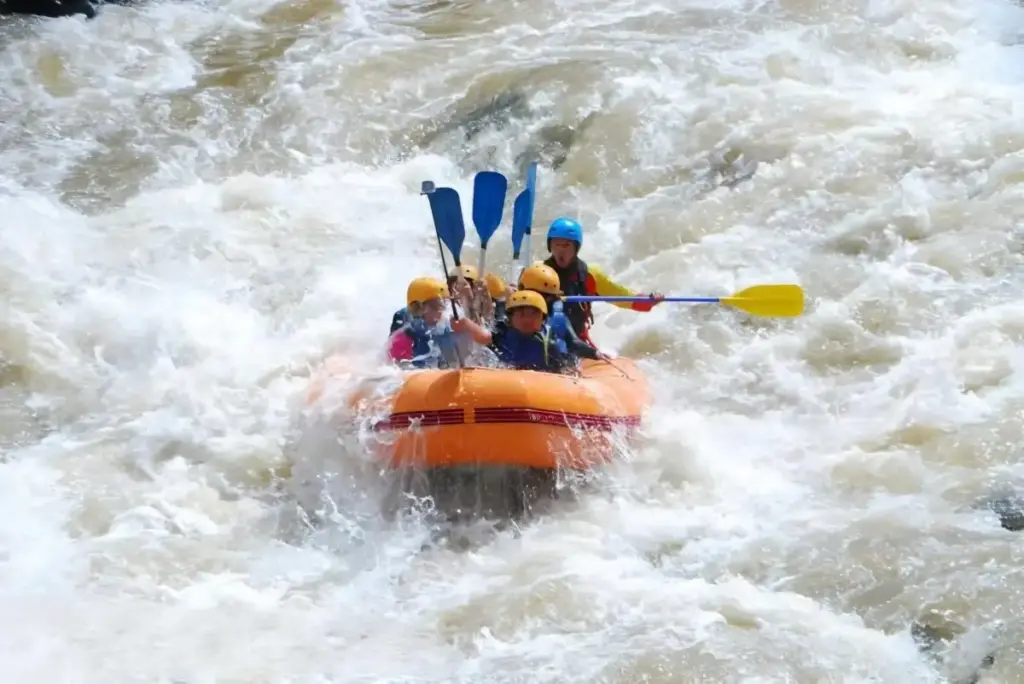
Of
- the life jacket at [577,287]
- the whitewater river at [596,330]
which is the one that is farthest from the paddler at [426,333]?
the life jacket at [577,287]

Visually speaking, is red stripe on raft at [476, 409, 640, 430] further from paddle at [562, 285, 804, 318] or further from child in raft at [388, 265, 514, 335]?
paddle at [562, 285, 804, 318]

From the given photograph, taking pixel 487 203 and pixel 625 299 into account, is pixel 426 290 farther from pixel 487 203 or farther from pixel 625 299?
pixel 625 299

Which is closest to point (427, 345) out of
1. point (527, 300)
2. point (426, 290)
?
point (426, 290)

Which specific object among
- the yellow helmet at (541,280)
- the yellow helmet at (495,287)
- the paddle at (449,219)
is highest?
the paddle at (449,219)

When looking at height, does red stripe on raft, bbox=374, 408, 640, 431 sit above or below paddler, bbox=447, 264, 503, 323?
below

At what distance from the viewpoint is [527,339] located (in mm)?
5062

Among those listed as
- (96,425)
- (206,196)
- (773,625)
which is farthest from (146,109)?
(773,625)

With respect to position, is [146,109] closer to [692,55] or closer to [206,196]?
[206,196]

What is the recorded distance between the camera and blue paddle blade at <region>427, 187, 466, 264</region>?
475cm

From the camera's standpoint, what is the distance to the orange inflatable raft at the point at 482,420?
14.8ft

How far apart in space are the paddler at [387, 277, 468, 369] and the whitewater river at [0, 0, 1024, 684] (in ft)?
1.69

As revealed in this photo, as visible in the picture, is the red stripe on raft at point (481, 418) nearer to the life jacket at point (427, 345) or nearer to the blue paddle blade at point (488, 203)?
the life jacket at point (427, 345)

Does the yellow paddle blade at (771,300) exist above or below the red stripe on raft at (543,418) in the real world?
above

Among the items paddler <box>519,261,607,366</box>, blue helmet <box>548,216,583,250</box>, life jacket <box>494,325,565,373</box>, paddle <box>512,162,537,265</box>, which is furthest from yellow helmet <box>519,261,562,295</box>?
paddle <box>512,162,537,265</box>
